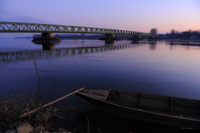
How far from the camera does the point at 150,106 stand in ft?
33.5

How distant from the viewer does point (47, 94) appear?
13523mm

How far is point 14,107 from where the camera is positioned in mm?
8484

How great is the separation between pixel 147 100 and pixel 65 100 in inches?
271

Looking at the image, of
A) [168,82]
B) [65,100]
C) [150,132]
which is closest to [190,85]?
[168,82]

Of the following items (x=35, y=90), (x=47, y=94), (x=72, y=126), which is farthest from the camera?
(x=35, y=90)

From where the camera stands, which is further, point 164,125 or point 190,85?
point 190,85

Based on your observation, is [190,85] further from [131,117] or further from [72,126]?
[72,126]

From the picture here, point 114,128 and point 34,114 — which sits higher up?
point 34,114

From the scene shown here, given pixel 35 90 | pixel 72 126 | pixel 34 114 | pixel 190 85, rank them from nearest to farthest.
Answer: pixel 34 114 → pixel 72 126 → pixel 35 90 → pixel 190 85

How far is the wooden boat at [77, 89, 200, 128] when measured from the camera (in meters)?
8.23

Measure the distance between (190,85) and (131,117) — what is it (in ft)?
39.0

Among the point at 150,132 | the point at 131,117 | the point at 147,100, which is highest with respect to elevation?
the point at 147,100

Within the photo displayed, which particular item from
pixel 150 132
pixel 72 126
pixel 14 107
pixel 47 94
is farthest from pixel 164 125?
pixel 47 94

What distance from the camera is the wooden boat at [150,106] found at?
8.23 metres
